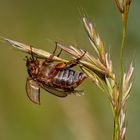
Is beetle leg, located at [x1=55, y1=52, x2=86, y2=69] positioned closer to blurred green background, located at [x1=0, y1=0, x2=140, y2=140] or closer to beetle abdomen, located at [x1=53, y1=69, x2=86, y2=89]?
beetle abdomen, located at [x1=53, y1=69, x2=86, y2=89]

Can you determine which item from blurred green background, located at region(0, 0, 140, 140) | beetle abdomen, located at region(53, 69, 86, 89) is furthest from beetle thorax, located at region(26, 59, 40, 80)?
blurred green background, located at region(0, 0, 140, 140)

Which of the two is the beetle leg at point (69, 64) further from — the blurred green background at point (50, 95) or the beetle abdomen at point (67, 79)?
the blurred green background at point (50, 95)

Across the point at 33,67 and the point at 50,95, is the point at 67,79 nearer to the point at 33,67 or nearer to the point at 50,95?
the point at 33,67

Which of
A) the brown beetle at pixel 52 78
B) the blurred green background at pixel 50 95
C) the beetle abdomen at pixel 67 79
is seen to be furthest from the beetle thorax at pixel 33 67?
the blurred green background at pixel 50 95

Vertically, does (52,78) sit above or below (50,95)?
above

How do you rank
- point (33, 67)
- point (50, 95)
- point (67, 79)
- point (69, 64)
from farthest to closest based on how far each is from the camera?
point (50, 95), point (33, 67), point (67, 79), point (69, 64)

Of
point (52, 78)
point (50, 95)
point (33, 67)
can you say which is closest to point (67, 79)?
point (52, 78)
